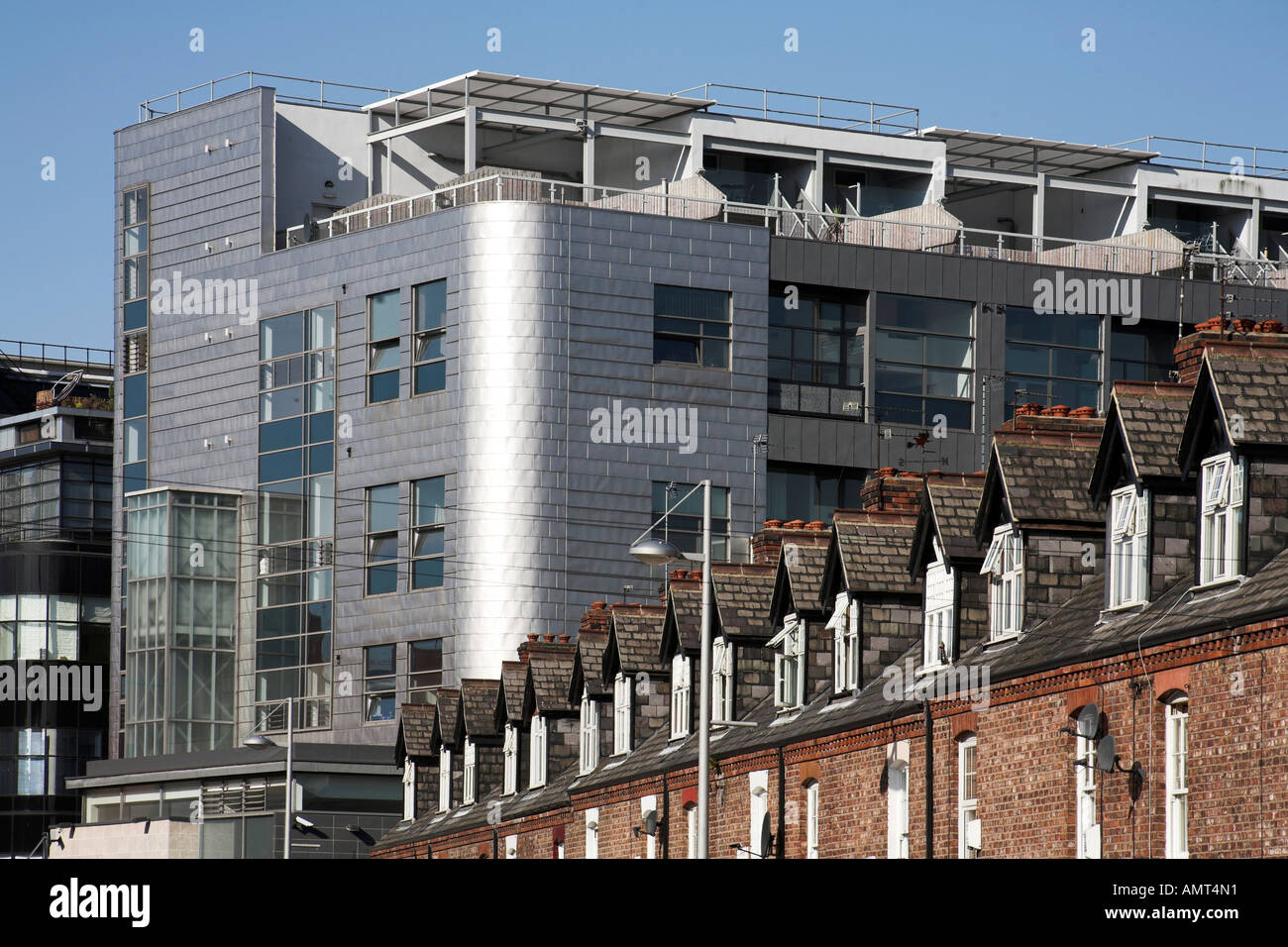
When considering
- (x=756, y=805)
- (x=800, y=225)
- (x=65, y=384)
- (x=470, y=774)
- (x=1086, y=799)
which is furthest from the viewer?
(x=65, y=384)

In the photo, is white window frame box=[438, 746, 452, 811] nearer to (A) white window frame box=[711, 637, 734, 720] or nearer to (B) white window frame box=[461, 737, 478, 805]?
(B) white window frame box=[461, 737, 478, 805]

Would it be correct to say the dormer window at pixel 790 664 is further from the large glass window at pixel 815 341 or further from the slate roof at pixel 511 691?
the large glass window at pixel 815 341

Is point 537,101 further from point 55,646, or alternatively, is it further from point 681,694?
point 681,694

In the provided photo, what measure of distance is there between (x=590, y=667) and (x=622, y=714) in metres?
2.80

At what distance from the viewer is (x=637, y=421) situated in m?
64.4

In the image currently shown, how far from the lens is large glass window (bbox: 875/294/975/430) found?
6831 centimetres

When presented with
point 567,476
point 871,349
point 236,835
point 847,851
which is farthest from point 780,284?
point 847,851

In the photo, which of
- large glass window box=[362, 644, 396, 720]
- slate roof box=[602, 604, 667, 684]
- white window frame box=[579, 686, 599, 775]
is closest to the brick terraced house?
slate roof box=[602, 604, 667, 684]

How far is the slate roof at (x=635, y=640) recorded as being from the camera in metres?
40.5

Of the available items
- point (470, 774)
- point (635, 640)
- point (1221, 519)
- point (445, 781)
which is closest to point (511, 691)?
point (470, 774)

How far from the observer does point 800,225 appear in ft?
237

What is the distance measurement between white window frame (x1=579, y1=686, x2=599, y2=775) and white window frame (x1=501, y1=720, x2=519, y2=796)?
474 centimetres

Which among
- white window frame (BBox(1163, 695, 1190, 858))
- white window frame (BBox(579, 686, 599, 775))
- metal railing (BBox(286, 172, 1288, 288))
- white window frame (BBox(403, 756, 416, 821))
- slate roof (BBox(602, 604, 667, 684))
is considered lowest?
white window frame (BBox(403, 756, 416, 821))
